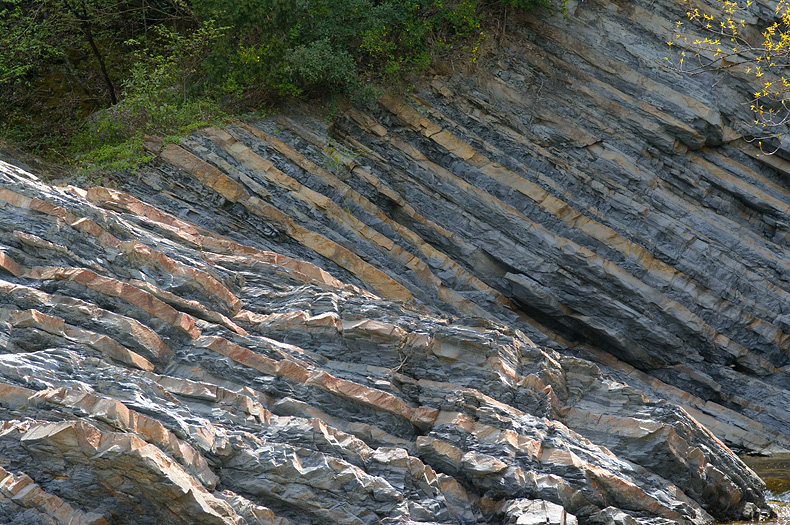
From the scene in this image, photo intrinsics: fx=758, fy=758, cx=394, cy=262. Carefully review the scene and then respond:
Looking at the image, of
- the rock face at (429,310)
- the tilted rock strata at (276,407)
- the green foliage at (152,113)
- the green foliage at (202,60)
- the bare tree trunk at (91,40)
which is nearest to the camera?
the tilted rock strata at (276,407)

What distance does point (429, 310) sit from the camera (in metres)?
9.91

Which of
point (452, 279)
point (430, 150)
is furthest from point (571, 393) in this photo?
point (430, 150)

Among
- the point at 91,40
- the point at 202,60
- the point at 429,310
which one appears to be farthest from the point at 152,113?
the point at 429,310

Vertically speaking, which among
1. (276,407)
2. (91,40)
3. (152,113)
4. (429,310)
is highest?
(91,40)

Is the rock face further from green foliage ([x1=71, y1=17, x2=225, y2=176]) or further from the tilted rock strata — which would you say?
green foliage ([x1=71, y1=17, x2=225, y2=176])

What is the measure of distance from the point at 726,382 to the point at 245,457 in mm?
8097

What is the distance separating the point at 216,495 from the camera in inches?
234

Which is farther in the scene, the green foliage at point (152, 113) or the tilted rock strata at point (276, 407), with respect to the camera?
the green foliage at point (152, 113)

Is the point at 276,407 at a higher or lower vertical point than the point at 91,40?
lower

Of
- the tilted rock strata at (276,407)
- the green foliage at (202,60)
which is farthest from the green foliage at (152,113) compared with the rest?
the tilted rock strata at (276,407)

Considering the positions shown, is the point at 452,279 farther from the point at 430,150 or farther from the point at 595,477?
the point at 595,477

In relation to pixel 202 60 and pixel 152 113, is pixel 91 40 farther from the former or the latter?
pixel 152 113

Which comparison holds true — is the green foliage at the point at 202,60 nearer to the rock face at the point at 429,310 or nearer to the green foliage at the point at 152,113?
the green foliage at the point at 152,113

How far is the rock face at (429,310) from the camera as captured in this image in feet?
20.2
